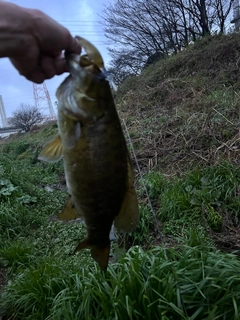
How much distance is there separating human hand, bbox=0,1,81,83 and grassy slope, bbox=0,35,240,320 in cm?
161

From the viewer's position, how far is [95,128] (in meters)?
1.26

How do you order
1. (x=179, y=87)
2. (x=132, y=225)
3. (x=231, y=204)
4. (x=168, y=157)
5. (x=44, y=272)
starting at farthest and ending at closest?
1. (x=179, y=87)
2. (x=168, y=157)
3. (x=231, y=204)
4. (x=44, y=272)
5. (x=132, y=225)

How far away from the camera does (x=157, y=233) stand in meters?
4.07

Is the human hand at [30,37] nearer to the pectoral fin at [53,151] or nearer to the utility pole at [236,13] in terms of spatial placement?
the pectoral fin at [53,151]

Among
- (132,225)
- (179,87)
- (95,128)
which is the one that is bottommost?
(132,225)

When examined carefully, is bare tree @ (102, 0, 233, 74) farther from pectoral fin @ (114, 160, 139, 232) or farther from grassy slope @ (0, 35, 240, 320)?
pectoral fin @ (114, 160, 139, 232)

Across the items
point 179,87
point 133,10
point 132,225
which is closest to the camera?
point 132,225

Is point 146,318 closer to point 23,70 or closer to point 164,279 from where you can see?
point 164,279

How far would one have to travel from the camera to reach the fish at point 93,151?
4.01 feet

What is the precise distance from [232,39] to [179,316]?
36.0 feet

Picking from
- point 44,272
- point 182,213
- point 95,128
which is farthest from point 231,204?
point 95,128

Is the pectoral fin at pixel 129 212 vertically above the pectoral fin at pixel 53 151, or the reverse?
the pectoral fin at pixel 53 151

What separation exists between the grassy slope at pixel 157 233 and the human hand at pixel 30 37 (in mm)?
1613

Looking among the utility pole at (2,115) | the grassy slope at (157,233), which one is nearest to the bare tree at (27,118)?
the utility pole at (2,115)
